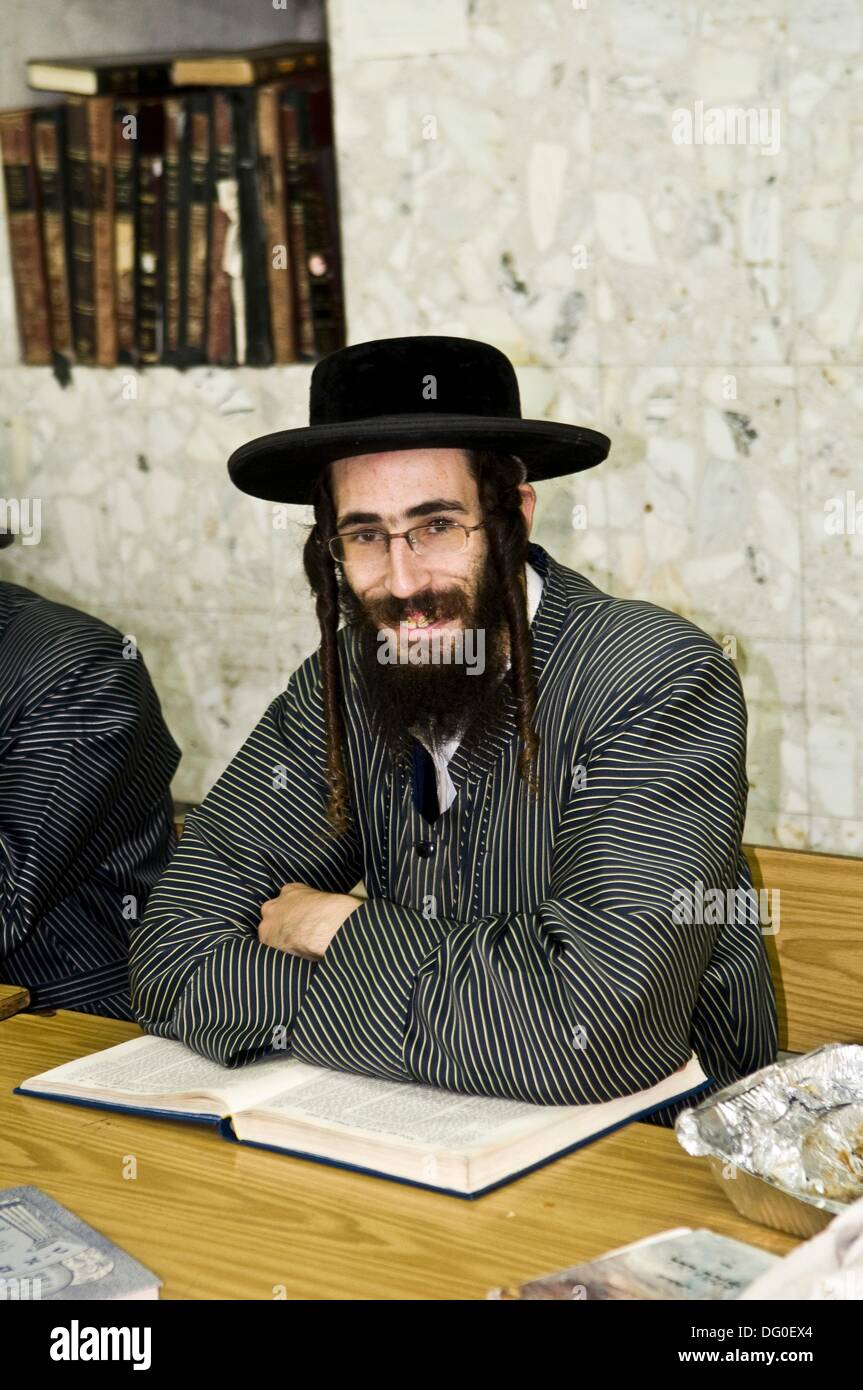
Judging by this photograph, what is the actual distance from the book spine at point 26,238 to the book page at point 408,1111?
2607mm

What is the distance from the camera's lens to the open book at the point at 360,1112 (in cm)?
152

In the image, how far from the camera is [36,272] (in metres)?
3.86

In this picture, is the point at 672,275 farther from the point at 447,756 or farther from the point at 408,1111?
the point at 408,1111

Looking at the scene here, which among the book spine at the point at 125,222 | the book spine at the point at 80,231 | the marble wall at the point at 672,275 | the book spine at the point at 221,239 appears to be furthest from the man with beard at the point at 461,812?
the book spine at the point at 80,231

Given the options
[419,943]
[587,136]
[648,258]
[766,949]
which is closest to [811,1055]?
[419,943]

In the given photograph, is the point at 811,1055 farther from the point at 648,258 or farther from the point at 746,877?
the point at 648,258

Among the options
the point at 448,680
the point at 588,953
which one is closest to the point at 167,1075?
the point at 588,953

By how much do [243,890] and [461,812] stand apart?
314mm

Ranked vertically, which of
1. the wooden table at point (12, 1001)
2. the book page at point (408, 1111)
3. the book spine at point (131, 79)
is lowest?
the wooden table at point (12, 1001)

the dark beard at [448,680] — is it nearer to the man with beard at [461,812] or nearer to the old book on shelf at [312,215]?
the man with beard at [461,812]

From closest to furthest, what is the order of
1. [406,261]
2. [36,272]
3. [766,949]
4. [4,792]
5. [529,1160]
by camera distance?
[529,1160] < [766,949] < [4,792] < [406,261] < [36,272]

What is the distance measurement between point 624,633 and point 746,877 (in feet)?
1.20

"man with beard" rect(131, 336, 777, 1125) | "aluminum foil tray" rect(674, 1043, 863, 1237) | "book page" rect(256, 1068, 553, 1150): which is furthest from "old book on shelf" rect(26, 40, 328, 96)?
"aluminum foil tray" rect(674, 1043, 863, 1237)

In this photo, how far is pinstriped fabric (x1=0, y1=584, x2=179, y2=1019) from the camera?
2580mm
